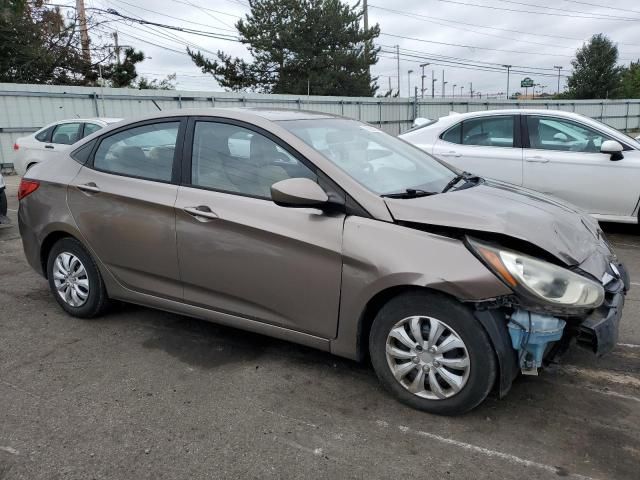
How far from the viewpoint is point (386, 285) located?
2.80 m

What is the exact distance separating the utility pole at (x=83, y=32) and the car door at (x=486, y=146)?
2490 centimetres

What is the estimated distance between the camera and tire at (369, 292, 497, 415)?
2.67 metres

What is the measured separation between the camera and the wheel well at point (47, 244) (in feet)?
13.9

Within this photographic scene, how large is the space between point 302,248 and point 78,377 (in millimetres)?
1622

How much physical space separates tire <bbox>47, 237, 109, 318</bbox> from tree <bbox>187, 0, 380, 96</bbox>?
3096cm

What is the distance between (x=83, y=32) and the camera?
91.8 feet

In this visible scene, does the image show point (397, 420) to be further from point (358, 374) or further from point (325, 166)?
point (325, 166)

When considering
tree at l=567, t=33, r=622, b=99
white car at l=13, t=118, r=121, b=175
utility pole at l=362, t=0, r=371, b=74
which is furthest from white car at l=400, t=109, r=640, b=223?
tree at l=567, t=33, r=622, b=99

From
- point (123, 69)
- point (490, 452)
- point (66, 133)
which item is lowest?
point (490, 452)

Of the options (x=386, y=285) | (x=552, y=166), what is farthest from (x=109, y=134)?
(x=552, y=166)

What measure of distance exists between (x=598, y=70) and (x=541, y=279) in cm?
5374

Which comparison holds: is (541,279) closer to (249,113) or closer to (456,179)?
(456,179)

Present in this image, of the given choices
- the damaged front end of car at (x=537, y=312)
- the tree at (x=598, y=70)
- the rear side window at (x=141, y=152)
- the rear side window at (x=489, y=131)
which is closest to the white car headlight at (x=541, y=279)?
the damaged front end of car at (x=537, y=312)

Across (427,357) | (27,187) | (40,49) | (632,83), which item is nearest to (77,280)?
(27,187)
